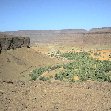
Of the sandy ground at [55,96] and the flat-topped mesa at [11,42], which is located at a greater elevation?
the flat-topped mesa at [11,42]

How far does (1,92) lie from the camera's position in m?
15.4

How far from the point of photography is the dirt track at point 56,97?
12531 mm

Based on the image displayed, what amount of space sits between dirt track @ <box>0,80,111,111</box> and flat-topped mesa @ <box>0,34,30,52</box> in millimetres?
10655

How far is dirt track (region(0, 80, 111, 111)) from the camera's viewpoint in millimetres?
12531

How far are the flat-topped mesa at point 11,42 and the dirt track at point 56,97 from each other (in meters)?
10.7

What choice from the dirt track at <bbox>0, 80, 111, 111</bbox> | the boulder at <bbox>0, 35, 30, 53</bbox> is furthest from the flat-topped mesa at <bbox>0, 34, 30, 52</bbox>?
the dirt track at <bbox>0, 80, 111, 111</bbox>

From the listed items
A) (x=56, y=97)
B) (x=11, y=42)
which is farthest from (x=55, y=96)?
(x=11, y=42)

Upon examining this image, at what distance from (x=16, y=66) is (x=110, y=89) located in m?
12.8

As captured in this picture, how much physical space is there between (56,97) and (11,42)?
1741cm

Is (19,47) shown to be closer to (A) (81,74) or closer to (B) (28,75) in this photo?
(B) (28,75)

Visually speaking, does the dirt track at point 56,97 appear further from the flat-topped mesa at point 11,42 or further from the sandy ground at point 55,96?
the flat-topped mesa at point 11,42

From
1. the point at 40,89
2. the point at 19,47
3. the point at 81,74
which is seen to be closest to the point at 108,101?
the point at 40,89

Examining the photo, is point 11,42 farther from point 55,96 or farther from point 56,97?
point 56,97

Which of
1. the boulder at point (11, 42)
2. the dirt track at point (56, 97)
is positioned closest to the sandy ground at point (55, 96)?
the dirt track at point (56, 97)
